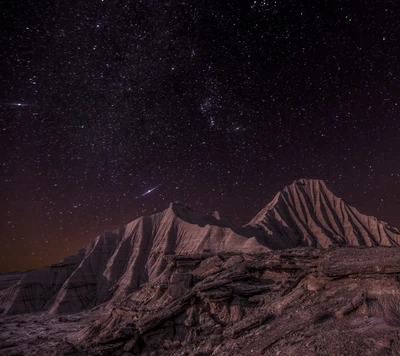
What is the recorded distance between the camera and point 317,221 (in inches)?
3100

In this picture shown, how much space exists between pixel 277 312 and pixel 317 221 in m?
70.2

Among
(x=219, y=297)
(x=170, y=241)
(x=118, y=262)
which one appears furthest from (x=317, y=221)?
(x=219, y=297)

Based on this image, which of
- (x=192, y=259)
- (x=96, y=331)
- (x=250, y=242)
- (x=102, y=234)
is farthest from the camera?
(x=102, y=234)

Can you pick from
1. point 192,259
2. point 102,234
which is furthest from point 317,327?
point 102,234

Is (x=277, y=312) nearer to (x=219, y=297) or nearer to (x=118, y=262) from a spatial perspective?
(x=219, y=297)

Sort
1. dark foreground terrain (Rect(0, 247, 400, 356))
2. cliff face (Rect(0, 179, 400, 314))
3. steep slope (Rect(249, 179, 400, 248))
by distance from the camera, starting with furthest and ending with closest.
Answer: steep slope (Rect(249, 179, 400, 248)), cliff face (Rect(0, 179, 400, 314)), dark foreground terrain (Rect(0, 247, 400, 356))

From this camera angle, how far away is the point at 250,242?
4888 centimetres

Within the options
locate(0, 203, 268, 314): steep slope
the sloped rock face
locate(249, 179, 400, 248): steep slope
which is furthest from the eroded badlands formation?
locate(249, 179, 400, 248): steep slope

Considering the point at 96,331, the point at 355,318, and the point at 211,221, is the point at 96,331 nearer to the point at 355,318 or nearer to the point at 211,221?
the point at 355,318

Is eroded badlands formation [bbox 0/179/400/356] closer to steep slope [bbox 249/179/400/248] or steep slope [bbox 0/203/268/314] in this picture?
steep slope [bbox 0/203/268/314]

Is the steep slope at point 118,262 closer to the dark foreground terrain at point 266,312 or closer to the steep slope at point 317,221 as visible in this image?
the steep slope at point 317,221

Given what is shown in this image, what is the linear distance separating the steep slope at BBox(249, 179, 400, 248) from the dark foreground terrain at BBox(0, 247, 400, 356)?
40645 millimetres

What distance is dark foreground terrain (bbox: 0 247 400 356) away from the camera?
35.6 ft

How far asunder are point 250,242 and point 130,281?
28005mm
